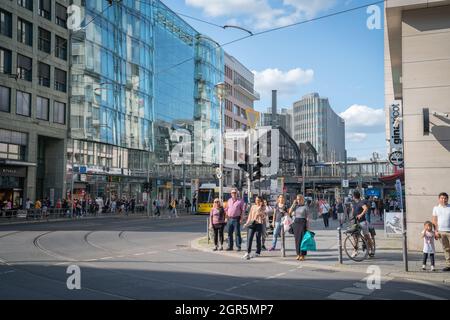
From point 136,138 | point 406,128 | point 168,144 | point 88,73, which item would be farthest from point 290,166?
point 406,128

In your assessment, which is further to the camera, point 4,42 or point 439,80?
point 4,42

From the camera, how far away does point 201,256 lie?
1518 cm

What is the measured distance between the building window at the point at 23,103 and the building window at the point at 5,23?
15.0 feet

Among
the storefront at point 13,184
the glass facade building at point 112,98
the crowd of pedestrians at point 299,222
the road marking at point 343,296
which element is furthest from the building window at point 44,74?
the road marking at point 343,296

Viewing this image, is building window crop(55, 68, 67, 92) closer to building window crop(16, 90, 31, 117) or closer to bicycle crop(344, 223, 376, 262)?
building window crop(16, 90, 31, 117)

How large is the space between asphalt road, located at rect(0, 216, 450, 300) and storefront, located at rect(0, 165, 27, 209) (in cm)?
2526

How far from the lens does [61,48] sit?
45812 mm

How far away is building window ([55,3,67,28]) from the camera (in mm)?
45153

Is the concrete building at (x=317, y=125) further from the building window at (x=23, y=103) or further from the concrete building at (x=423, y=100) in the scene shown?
the concrete building at (x=423, y=100)

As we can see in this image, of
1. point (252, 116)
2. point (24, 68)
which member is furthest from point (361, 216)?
point (24, 68)

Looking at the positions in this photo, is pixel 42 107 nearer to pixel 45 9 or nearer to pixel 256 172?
pixel 45 9

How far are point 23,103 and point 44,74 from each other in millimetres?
3768
